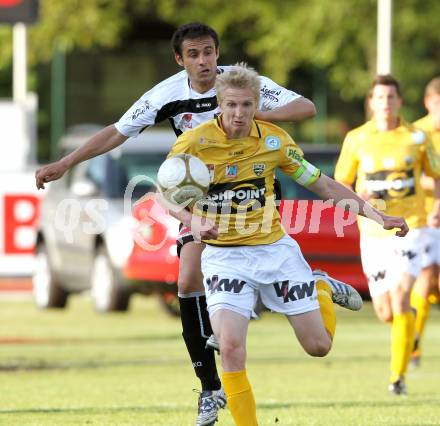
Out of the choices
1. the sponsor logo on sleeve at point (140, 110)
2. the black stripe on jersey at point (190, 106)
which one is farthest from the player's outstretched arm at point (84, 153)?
the black stripe on jersey at point (190, 106)

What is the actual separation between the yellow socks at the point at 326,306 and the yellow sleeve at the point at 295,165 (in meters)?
0.88

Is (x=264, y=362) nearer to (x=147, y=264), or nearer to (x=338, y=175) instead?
(x=338, y=175)

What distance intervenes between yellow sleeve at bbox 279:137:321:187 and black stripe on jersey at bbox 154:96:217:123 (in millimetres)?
785

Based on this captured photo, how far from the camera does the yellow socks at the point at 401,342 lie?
12.0 m

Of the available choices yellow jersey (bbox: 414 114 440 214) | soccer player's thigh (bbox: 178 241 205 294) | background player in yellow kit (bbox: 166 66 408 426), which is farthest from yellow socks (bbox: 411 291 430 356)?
background player in yellow kit (bbox: 166 66 408 426)

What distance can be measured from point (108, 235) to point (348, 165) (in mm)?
7432

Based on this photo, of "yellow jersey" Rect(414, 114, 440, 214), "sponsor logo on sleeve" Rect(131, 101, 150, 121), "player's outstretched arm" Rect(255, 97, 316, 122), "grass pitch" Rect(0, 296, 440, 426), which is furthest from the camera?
"yellow jersey" Rect(414, 114, 440, 214)

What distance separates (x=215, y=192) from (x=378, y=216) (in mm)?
943

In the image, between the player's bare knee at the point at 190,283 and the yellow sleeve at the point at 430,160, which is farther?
the yellow sleeve at the point at 430,160

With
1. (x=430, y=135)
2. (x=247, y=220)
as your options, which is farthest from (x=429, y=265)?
(x=247, y=220)

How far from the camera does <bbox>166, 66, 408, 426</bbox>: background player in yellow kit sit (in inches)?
344

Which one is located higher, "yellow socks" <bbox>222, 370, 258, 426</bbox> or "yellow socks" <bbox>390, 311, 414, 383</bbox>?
"yellow socks" <bbox>222, 370, 258, 426</bbox>

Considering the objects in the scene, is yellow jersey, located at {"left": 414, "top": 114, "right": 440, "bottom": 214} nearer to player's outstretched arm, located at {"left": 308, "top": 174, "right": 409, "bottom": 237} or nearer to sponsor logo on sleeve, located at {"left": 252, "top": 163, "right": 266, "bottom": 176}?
player's outstretched arm, located at {"left": 308, "top": 174, "right": 409, "bottom": 237}

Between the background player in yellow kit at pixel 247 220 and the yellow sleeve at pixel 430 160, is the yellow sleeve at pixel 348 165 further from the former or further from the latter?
the background player in yellow kit at pixel 247 220
